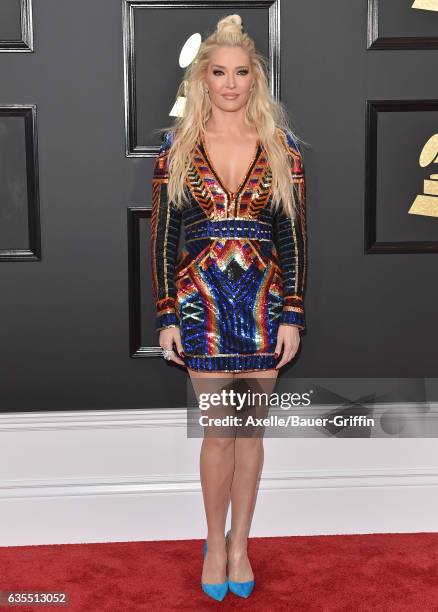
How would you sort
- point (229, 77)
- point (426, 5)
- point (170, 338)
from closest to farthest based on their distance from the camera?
1. point (229, 77)
2. point (170, 338)
3. point (426, 5)

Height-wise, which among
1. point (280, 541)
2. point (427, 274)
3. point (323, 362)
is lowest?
point (280, 541)

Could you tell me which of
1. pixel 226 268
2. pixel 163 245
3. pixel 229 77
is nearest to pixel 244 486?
pixel 226 268

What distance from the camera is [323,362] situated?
9.44 feet

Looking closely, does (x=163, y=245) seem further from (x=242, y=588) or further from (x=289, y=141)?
(x=242, y=588)

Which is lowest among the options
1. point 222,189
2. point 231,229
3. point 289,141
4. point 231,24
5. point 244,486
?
point 244,486

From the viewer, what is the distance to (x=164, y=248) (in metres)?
2.35

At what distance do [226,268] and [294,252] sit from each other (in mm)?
253

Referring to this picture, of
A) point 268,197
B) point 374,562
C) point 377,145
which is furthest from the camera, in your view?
point 377,145

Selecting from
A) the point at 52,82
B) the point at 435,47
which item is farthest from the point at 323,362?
the point at 52,82

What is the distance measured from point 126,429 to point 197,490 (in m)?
0.37

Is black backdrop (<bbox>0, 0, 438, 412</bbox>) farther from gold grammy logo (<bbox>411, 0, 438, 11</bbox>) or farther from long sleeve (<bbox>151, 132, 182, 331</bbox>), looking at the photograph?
long sleeve (<bbox>151, 132, 182, 331</bbox>)

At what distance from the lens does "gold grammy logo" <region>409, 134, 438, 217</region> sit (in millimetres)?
2785

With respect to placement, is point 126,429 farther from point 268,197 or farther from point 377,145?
point 377,145

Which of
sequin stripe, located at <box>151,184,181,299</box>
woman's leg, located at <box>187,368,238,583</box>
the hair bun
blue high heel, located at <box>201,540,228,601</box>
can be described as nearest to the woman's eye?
the hair bun
